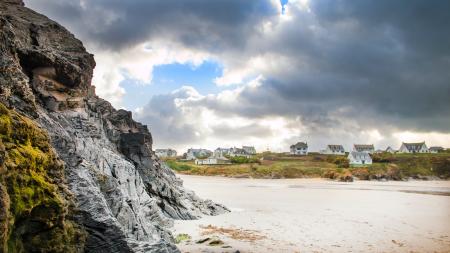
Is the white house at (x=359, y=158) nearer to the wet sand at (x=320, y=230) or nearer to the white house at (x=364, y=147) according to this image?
the white house at (x=364, y=147)

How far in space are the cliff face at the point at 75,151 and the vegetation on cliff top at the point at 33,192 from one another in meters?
0.06

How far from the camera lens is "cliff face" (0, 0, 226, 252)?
10616 mm

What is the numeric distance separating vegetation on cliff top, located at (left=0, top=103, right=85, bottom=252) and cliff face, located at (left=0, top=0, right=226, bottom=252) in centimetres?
6

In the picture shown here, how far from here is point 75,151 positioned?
41.1 ft

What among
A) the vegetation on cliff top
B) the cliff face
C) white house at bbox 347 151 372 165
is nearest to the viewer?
the vegetation on cliff top

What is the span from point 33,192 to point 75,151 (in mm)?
3741

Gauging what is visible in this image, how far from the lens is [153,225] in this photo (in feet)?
58.3

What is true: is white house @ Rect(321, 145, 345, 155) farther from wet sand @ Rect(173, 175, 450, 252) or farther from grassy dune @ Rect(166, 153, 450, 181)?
wet sand @ Rect(173, 175, 450, 252)

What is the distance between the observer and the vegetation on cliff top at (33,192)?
27.1 ft

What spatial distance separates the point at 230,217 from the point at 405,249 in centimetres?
1386

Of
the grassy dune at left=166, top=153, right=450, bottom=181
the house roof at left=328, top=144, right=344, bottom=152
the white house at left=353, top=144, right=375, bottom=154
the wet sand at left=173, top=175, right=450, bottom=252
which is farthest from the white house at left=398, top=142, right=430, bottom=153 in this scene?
the wet sand at left=173, top=175, right=450, bottom=252

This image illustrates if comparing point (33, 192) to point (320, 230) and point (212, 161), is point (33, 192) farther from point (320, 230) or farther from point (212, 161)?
point (212, 161)

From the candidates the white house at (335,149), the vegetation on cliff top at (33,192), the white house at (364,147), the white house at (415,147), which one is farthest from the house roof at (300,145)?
the vegetation on cliff top at (33,192)

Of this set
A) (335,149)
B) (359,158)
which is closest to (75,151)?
(359,158)
